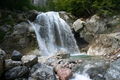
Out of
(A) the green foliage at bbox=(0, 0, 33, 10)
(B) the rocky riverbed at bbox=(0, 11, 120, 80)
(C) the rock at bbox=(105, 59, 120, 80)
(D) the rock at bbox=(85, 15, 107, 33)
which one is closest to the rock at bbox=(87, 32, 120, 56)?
(B) the rocky riverbed at bbox=(0, 11, 120, 80)

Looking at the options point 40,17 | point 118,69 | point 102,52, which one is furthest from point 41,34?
point 118,69

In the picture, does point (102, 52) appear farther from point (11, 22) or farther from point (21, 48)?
point (11, 22)

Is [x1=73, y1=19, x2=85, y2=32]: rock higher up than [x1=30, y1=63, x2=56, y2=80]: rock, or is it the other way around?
[x1=73, y1=19, x2=85, y2=32]: rock

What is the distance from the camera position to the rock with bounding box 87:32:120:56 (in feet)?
49.1

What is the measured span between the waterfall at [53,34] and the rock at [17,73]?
6889 millimetres

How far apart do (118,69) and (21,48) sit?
7.60 metres

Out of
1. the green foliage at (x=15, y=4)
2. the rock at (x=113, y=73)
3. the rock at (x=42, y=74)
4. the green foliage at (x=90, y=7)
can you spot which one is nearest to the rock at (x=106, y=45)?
the green foliage at (x=90, y=7)

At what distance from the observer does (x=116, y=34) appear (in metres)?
15.3

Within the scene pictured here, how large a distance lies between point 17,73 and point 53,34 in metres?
8.40

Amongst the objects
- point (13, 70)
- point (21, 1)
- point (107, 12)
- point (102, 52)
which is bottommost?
point (102, 52)

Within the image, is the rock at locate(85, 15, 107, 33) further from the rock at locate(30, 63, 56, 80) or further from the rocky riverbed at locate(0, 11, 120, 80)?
the rock at locate(30, 63, 56, 80)

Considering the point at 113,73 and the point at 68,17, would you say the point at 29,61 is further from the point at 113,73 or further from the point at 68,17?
the point at 68,17

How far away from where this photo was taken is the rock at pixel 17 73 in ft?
31.4

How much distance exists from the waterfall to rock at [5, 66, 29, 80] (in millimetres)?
6889
